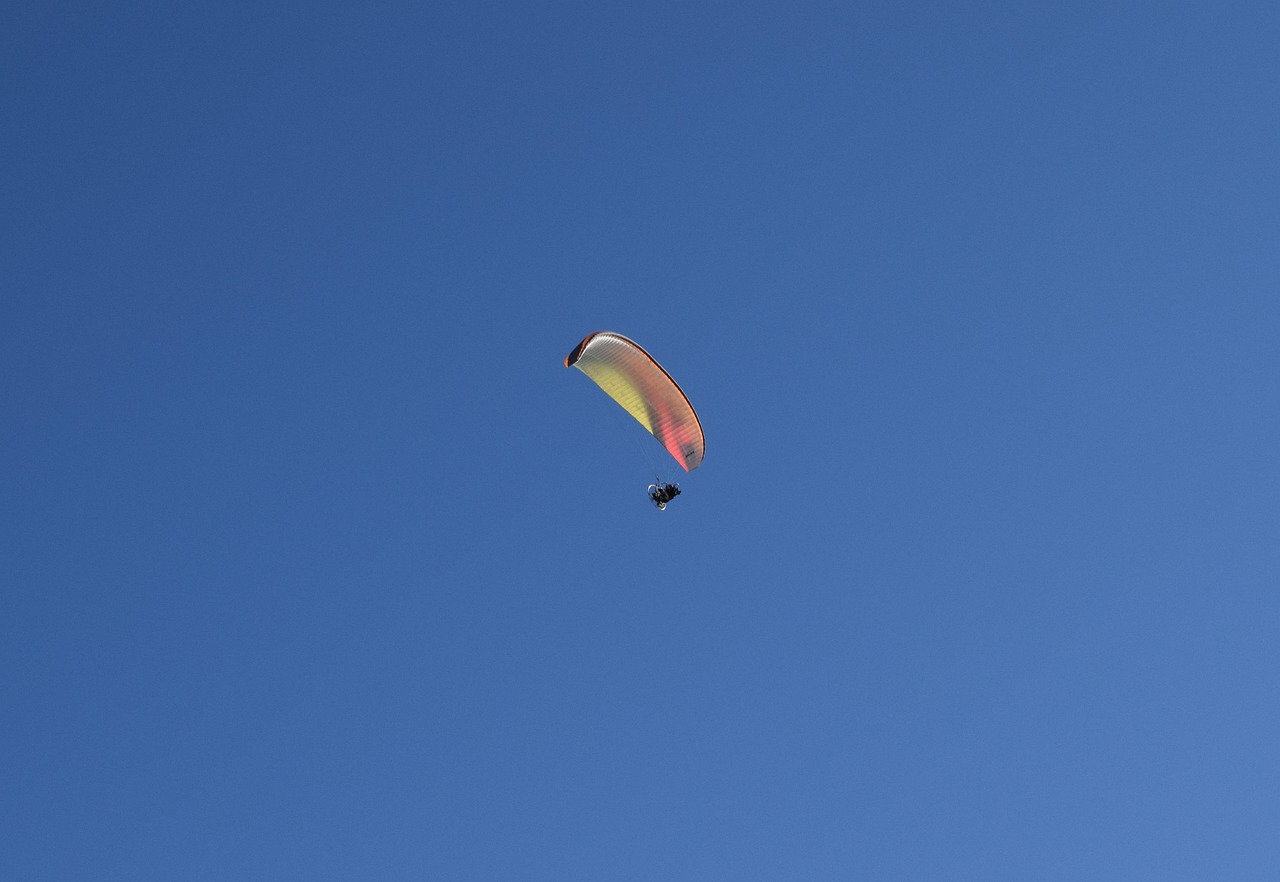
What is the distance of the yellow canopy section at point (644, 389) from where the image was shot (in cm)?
5281

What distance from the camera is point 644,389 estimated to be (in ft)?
180

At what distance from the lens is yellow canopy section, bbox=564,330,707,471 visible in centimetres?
5281

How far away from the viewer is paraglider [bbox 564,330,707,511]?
52875 millimetres

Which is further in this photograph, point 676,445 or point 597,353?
point 676,445

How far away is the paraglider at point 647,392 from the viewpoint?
5288cm

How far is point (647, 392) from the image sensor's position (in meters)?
55.0

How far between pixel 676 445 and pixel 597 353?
530cm

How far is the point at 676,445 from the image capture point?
5669 centimetres

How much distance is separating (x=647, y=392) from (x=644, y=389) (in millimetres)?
165

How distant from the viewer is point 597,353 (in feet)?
174
